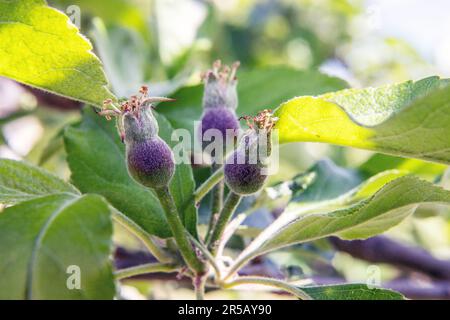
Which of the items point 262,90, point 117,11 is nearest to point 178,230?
point 262,90

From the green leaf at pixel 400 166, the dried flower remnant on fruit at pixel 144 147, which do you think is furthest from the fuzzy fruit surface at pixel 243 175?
the green leaf at pixel 400 166

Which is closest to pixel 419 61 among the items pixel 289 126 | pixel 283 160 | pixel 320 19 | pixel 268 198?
pixel 283 160

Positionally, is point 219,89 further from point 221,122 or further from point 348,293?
point 348,293

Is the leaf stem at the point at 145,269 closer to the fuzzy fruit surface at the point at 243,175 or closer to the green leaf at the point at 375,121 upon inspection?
the fuzzy fruit surface at the point at 243,175

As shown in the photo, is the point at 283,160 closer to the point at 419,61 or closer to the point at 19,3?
the point at 419,61

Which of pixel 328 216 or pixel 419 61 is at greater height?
pixel 419 61

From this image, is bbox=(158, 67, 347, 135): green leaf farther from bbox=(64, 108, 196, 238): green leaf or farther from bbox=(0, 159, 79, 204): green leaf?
bbox=(0, 159, 79, 204): green leaf
